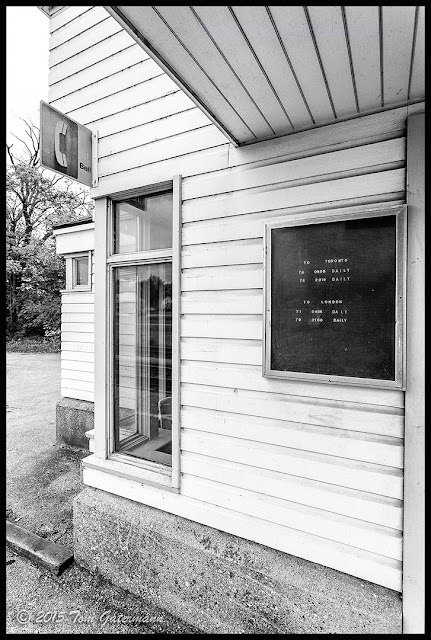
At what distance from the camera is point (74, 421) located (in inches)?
213

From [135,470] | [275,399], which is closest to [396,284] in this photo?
[275,399]

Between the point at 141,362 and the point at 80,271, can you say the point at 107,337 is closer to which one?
the point at 141,362

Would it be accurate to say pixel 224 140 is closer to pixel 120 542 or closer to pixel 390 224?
pixel 390 224

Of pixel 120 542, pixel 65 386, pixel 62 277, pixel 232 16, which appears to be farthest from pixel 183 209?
pixel 62 277

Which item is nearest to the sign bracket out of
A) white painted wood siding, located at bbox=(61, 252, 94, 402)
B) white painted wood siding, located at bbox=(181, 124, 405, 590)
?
white painted wood siding, located at bbox=(181, 124, 405, 590)

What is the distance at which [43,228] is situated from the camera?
2002cm

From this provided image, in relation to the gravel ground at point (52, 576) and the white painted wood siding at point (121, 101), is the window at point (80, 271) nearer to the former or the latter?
the gravel ground at point (52, 576)

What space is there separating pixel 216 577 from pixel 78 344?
14.0 feet

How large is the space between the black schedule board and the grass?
16469 millimetres

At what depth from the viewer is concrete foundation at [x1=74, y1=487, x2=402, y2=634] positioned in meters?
1.91

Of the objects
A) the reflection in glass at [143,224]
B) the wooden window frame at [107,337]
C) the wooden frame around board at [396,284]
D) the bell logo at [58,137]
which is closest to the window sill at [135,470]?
the wooden window frame at [107,337]

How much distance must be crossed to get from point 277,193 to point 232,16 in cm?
100

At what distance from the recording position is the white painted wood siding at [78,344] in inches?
216

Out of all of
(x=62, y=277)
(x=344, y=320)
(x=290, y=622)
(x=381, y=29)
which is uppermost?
(x=62, y=277)
